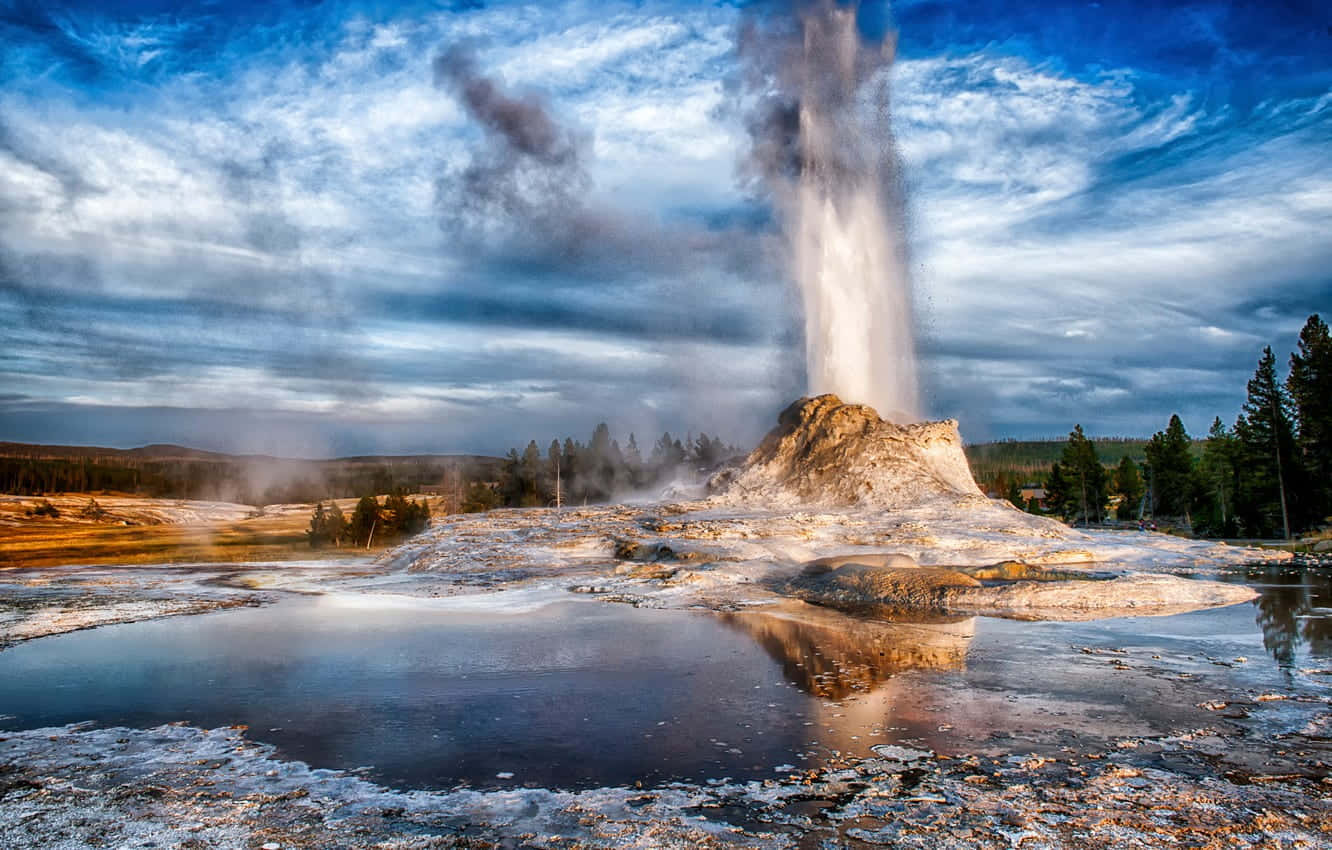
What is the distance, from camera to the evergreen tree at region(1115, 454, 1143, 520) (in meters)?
85.1

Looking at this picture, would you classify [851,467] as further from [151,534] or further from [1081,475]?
[151,534]

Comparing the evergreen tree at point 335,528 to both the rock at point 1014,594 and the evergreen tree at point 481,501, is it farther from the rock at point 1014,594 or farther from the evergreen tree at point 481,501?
the rock at point 1014,594

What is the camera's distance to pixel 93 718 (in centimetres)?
860

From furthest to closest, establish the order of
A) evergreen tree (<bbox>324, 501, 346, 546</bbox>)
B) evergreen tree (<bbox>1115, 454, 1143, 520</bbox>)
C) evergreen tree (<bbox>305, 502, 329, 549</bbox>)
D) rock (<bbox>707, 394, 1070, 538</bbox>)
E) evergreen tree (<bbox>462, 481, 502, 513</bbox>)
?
evergreen tree (<bbox>1115, 454, 1143, 520</bbox>) < evergreen tree (<bbox>462, 481, 502, 513</bbox>) < evergreen tree (<bbox>324, 501, 346, 546</bbox>) < evergreen tree (<bbox>305, 502, 329, 549</bbox>) < rock (<bbox>707, 394, 1070, 538</bbox>)

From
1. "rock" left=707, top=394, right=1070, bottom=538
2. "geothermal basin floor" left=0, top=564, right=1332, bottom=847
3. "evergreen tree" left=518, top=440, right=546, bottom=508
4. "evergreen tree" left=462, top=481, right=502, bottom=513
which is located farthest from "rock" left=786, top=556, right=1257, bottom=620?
"evergreen tree" left=518, top=440, right=546, bottom=508

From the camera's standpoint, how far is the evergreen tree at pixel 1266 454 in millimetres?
50281

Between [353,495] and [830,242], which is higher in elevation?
[830,242]

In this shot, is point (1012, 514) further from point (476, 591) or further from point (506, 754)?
point (506, 754)

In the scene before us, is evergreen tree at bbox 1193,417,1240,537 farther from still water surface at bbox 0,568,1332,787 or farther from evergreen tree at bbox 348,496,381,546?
evergreen tree at bbox 348,496,381,546

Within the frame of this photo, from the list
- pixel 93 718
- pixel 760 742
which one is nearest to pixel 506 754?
pixel 760 742

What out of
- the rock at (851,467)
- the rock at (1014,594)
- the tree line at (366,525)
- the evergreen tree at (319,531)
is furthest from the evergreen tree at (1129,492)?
the evergreen tree at (319,531)

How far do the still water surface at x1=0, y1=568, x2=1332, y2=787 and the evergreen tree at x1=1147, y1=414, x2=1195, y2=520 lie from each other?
6530 centimetres

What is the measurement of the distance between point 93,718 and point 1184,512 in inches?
3406

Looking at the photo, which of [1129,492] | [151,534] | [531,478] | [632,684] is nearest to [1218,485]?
[1129,492]
